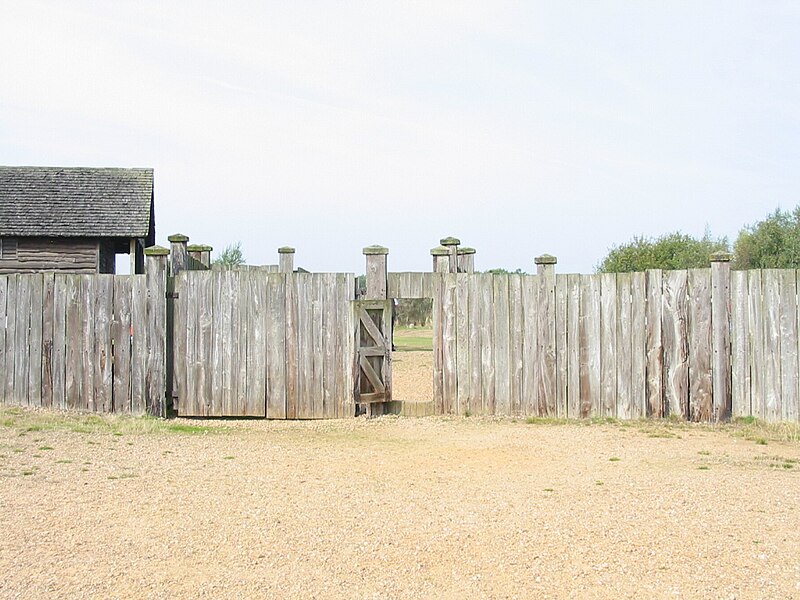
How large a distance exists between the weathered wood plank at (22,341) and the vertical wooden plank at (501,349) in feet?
22.1

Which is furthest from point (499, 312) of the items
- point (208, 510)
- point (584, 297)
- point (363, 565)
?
point (363, 565)

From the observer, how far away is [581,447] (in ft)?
30.9

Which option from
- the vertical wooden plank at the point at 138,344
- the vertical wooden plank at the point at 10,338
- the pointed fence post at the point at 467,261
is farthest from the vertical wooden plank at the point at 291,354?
the vertical wooden plank at the point at 10,338

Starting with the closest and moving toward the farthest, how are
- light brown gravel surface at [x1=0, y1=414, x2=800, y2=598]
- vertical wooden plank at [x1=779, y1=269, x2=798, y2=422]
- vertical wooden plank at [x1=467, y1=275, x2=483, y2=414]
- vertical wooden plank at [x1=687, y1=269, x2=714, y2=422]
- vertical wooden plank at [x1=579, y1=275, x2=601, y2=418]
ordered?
light brown gravel surface at [x1=0, y1=414, x2=800, y2=598]
vertical wooden plank at [x1=779, y1=269, x2=798, y2=422]
vertical wooden plank at [x1=687, y1=269, x2=714, y2=422]
vertical wooden plank at [x1=579, y1=275, x2=601, y2=418]
vertical wooden plank at [x1=467, y1=275, x2=483, y2=414]

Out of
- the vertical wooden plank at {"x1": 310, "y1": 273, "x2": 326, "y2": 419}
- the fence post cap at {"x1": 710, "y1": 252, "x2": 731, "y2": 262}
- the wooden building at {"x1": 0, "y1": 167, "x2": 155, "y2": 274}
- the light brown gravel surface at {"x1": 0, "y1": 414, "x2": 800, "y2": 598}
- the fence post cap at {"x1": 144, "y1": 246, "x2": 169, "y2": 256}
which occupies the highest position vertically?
the wooden building at {"x1": 0, "y1": 167, "x2": 155, "y2": 274}

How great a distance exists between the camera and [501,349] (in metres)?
11.6

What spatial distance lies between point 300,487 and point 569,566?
9.46 feet

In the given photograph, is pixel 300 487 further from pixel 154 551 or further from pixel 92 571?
pixel 92 571

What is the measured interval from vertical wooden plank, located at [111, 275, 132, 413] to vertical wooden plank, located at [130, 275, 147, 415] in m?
0.06

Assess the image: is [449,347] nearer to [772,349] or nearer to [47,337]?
[772,349]

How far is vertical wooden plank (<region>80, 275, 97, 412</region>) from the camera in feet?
38.7

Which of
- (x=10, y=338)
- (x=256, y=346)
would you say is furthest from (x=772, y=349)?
(x=10, y=338)

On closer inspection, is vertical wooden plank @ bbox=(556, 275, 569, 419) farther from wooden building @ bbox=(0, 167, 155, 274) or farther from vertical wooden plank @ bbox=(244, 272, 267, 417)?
wooden building @ bbox=(0, 167, 155, 274)

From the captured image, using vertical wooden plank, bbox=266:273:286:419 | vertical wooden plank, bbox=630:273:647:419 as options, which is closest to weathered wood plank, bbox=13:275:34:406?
vertical wooden plank, bbox=266:273:286:419
